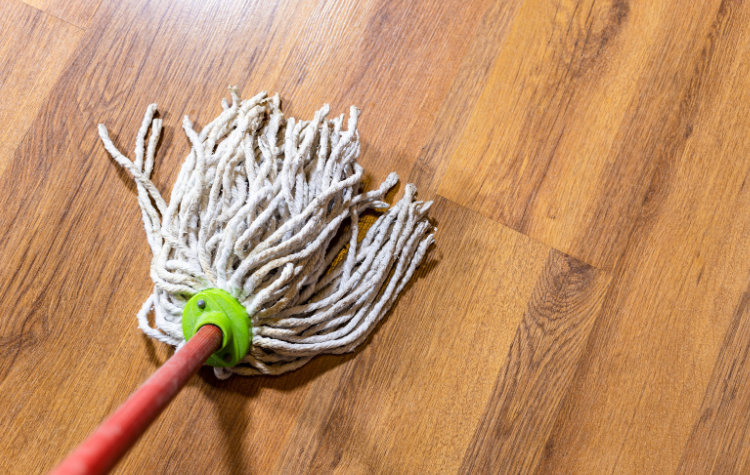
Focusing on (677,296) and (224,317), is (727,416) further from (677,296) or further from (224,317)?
(224,317)

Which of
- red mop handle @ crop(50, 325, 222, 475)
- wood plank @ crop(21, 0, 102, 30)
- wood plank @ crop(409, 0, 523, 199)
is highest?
wood plank @ crop(409, 0, 523, 199)

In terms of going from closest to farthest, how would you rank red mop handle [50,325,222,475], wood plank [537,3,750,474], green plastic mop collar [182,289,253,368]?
red mop handle [50,325,222,475], green plastic mop collar [182,289,253,368], wood plank [537,3,750,474]

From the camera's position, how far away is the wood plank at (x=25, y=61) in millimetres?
730

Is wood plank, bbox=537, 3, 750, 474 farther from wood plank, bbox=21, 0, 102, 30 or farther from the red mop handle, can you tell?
wood plank, bbox=21, 0, 102, 30

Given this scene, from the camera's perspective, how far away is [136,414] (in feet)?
1.38

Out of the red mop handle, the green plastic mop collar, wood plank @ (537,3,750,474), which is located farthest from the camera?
wood plank @ (537,3,750,474)

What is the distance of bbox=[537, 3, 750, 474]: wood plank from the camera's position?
2.36ft

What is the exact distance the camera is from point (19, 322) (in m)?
0.70

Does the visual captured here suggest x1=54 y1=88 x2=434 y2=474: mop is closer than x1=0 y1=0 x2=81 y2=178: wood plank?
Yes

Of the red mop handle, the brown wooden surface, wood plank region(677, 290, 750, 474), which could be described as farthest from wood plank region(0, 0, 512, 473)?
wood plank region(677, 290, 750, 474)

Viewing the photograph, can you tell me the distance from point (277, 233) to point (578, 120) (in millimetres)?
438

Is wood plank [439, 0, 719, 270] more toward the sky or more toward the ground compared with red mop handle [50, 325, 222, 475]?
more toward the sky

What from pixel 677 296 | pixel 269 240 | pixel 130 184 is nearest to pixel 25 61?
pixel 130 184

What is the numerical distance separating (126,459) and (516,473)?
478mm
